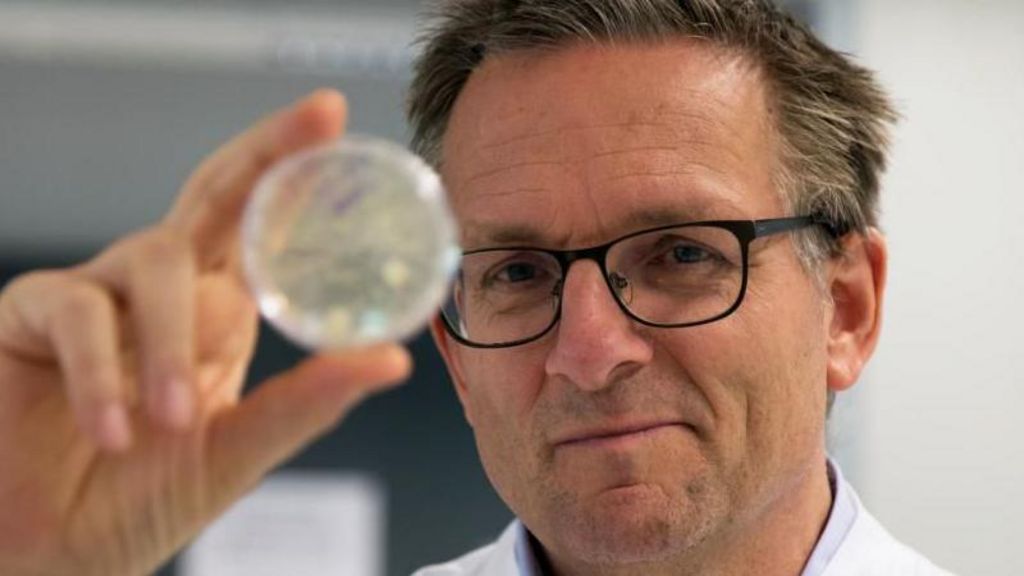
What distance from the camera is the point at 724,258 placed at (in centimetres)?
154

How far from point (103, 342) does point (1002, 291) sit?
2.50 m

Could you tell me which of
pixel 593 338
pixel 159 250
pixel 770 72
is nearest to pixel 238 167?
pixel 159 250

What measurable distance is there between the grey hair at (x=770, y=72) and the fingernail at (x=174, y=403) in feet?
2.86

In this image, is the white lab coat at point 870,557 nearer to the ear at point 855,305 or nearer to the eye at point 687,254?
the ear at point 855,305

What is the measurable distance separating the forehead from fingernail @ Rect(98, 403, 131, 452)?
2.34 feet

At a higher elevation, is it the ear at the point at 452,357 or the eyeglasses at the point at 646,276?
the eyeglasses at the point at 646,276

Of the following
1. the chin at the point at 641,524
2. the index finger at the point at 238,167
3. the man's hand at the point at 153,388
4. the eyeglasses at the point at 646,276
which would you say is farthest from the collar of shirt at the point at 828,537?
the index finger at the point at 238,167

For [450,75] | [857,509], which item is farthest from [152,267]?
[857,509]

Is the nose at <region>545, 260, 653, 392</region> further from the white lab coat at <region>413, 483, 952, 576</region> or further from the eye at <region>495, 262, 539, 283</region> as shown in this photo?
the white lab coat at <region>413, 483, 952, 576</region>

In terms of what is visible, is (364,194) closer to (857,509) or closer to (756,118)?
(756,118)

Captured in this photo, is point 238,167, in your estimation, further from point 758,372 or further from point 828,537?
point 828,537

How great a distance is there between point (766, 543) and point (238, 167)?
95cm

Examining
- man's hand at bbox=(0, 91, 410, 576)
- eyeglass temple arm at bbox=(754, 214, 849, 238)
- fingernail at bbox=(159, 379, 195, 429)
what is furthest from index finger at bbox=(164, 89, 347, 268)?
eyeglass temple arm at bbox=(754, 214, 849, 238)

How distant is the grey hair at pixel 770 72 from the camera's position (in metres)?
1.64
